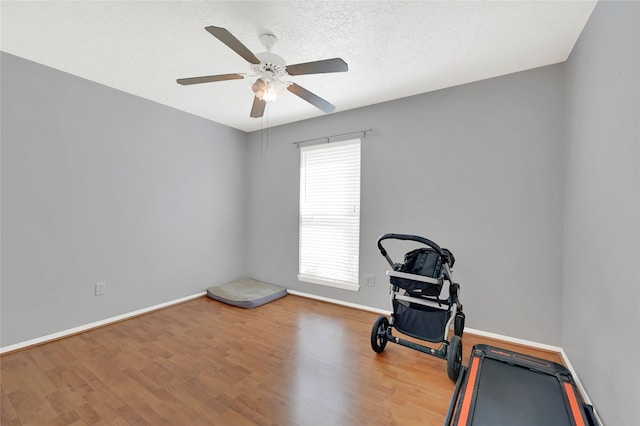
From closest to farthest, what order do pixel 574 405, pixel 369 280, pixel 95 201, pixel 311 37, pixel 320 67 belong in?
pixel 574 405 → pixel 320 67 → pixel 311 37 → pixel 95 201 → pixel 369 280

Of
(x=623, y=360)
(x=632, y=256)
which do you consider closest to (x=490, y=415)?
(x=623, y=360)

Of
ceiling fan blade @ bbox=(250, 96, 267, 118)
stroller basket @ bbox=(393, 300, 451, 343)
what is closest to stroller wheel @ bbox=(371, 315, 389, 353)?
stroller basket @ bbox=(393, 300, 451, 343)

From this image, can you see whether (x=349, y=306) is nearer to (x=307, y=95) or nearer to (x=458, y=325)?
(x=458, y=325)

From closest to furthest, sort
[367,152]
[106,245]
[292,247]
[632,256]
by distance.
Result: [632,256], [106,245], [367,152], [292,247]

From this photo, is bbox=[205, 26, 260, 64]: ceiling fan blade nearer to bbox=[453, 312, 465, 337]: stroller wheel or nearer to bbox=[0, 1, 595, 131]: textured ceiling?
bbox=[0, 1, 595, 131]: textured ceiling

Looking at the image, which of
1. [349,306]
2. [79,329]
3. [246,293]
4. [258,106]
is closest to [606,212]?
[258,106]

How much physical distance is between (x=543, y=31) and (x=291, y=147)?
298 cm

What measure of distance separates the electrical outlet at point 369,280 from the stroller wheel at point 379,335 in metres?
0.93

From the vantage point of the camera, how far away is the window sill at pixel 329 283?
345cm

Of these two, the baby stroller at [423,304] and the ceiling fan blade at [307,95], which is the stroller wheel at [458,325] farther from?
the ceiling fan blade at [307,95]

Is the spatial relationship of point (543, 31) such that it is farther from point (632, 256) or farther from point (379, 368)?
point (379, 368)

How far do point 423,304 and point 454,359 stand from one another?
0.45 metres

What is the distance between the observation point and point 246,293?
375cm

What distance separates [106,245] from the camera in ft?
9.64
